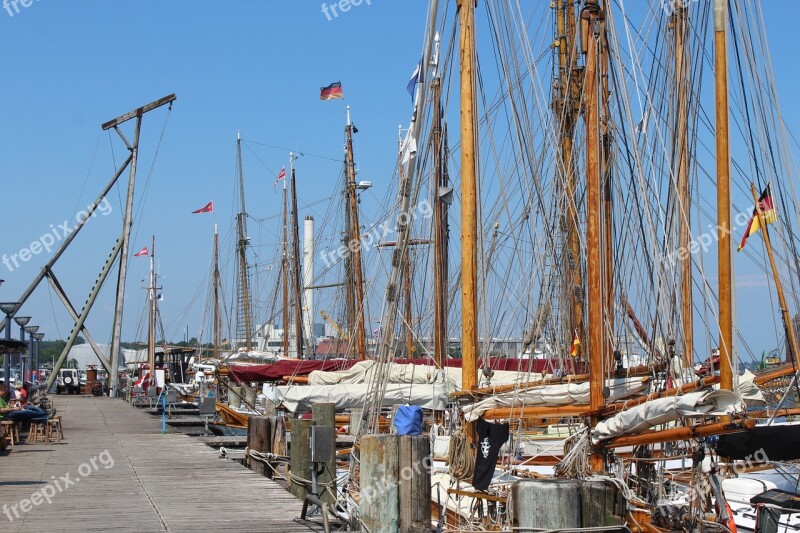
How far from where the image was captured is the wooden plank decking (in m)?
14.0

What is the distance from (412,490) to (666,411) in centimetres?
336

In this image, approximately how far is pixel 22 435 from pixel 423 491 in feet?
63.7

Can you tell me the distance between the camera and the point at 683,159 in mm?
20469

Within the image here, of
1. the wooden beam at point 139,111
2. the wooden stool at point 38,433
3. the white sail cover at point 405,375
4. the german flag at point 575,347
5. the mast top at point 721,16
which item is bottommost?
the wooden stool at point 38,433

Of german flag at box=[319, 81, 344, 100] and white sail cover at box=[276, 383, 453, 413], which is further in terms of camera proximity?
german flag at box=[319, 81, 344, 100]

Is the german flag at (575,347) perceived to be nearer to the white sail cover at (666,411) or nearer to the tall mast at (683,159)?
the tall mast at (683,159)

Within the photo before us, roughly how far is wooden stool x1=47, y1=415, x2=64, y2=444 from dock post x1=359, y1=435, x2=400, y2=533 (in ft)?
54.6

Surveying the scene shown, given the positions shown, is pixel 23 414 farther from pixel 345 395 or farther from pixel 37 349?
pixel 37 349

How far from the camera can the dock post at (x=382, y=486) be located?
40.2 feet

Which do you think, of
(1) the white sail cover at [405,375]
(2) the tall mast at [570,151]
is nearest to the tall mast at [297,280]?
(1) the white sail cover at [405,375]

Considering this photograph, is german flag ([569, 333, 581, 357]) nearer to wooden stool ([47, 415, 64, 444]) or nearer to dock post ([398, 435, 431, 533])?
dock post ([398, 435, 431, 533])

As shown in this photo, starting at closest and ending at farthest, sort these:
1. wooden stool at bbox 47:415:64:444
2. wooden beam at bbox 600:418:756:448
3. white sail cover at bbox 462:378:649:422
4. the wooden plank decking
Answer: wooden beam at bbox 600:418:756:448 < the wooden plank decking < white sail cover at bbox 462:378:649:422 < wooden stool at bbox 47:415:64:444

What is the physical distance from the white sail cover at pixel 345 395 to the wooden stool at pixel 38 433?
6.61m

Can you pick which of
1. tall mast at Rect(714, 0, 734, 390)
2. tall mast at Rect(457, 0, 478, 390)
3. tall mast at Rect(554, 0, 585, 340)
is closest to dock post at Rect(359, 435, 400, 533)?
tall mast at Rect(457, 0, 478, 390)
